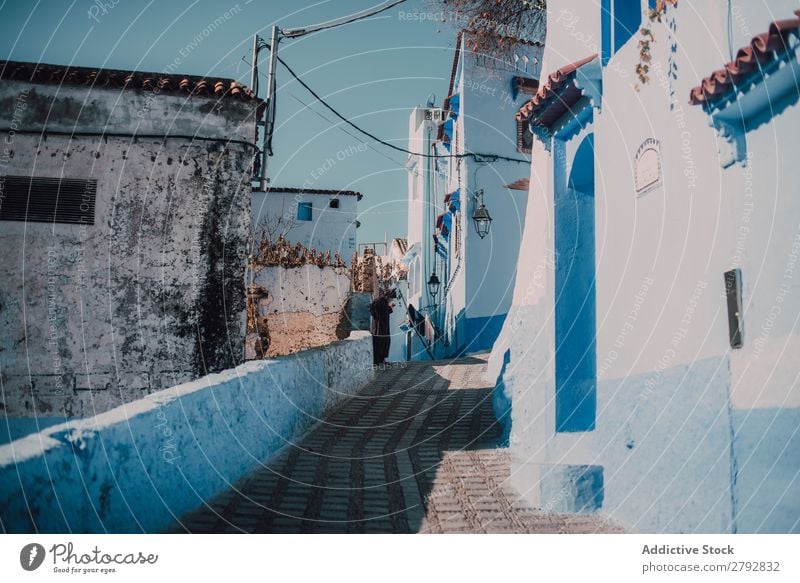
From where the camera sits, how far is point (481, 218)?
12.9 meters

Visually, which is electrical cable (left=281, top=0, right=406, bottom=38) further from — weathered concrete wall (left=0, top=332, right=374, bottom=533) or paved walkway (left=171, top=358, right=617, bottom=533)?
paved walkway (left=171, top=358, right=617, bottom=533)

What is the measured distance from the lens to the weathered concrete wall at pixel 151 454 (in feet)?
8.70

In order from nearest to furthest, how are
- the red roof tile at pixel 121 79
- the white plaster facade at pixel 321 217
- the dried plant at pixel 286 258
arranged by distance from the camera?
the red roof tile at pixel 121 79 < the dried plant at pixel 286 258 < the white plaster facade at pixel 321 217

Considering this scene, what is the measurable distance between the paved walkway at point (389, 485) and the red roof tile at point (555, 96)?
3141mm

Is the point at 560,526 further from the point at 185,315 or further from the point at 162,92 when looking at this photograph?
the point at 162,92

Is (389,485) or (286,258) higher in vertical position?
(286,258)

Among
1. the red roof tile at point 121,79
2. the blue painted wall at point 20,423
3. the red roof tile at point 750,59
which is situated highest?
the red roof tile at point 121,79

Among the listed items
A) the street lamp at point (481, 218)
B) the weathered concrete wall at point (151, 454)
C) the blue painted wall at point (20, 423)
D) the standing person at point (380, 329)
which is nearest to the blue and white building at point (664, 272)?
the weathered concrete wall at point (151, 454)

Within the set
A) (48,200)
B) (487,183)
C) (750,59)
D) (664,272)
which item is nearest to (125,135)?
(48,200)

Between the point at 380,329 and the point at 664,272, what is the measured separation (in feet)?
32.5

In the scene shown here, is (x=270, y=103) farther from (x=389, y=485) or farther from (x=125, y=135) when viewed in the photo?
(x=389, y=485)

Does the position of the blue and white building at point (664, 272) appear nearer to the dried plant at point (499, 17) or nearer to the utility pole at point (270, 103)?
the dried plant at point (499, 17)

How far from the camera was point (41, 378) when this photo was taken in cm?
720

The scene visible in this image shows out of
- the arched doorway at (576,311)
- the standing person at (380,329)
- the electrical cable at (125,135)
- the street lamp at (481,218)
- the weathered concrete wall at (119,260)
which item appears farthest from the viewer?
the standing person at (380,329)
